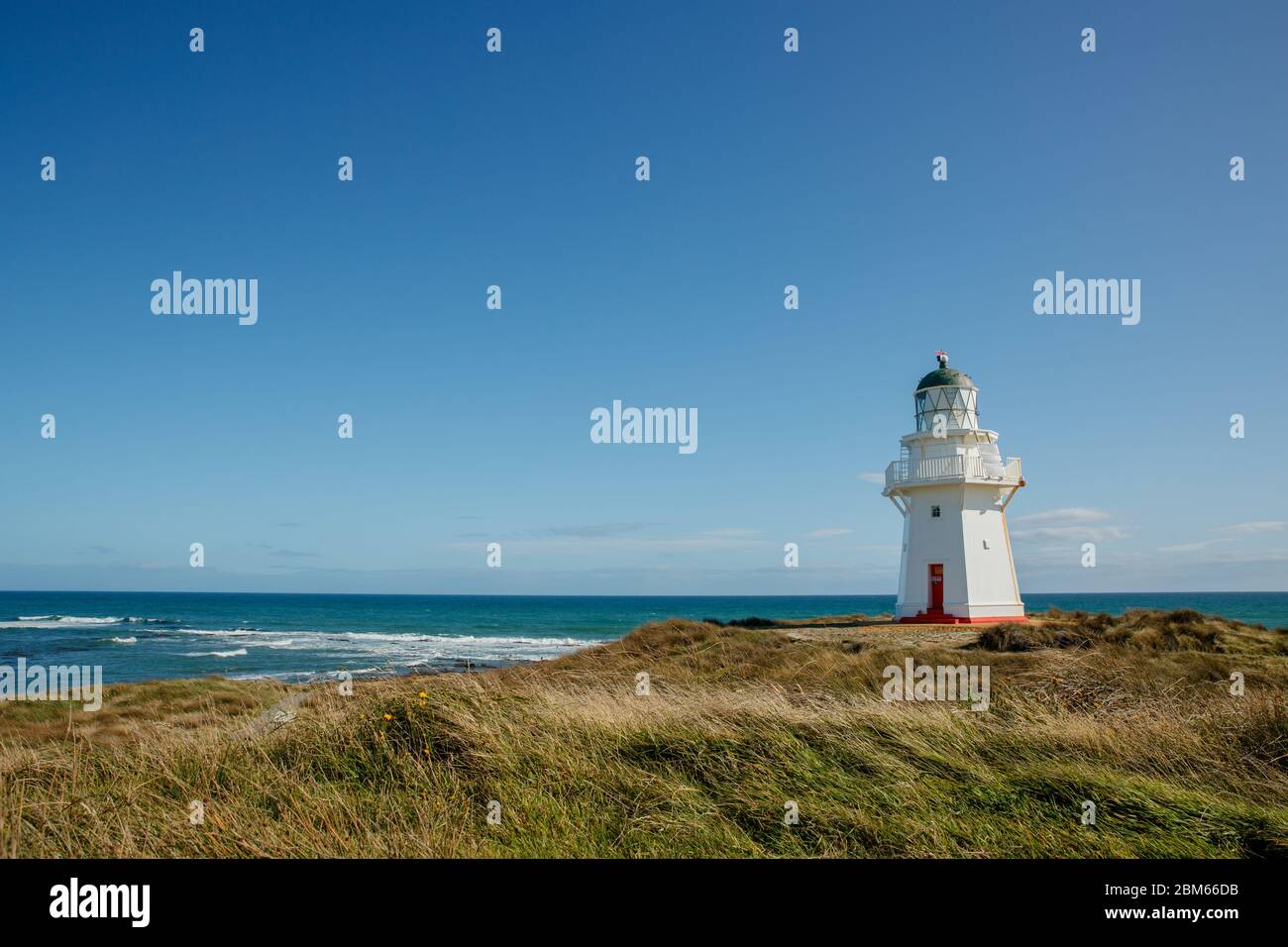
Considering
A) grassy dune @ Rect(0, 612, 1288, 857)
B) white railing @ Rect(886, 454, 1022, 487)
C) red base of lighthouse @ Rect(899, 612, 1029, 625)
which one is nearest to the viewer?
grassy dune @ Rect(0, 612, 1288, 857)

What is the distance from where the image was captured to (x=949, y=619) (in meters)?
23.4

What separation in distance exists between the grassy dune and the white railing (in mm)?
16586

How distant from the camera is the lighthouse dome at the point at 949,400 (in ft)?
80.8

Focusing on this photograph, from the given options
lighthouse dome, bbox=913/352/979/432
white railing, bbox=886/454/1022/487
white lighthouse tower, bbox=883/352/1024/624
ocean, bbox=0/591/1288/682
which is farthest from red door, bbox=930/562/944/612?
ocean, bbox=0/591/1288/682

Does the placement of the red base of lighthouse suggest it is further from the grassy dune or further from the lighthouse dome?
the grassy dune

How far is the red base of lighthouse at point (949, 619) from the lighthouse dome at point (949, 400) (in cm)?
582

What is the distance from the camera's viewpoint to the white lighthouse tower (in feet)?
77.5

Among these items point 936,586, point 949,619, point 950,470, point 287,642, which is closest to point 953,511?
point 950,470

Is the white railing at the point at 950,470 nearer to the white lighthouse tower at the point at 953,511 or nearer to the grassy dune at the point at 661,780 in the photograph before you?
the white lighthouse tower at the point at 953,511
